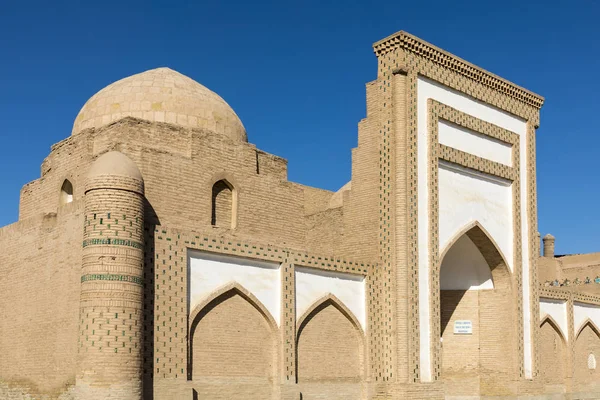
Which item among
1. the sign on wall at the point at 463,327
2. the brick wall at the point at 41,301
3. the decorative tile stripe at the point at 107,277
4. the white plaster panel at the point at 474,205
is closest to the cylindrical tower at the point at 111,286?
the decorative tile stripe at the point at 107,277

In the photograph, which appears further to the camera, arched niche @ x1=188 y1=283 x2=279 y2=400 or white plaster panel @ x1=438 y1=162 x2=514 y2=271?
white plaster panel @ x1=438 y1=162 x2=514 y2=271

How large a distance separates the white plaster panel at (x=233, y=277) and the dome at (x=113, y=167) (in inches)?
62.0

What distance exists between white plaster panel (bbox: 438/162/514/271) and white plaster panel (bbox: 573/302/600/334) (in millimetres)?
5419

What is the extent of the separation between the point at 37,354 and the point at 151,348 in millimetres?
2255

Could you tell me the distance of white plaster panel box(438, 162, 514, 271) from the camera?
611 inches

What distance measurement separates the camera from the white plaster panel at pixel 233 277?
11695 mm

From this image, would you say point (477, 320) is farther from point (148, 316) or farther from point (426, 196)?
point (148, 316)

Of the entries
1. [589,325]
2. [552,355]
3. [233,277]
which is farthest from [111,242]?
[589,325]

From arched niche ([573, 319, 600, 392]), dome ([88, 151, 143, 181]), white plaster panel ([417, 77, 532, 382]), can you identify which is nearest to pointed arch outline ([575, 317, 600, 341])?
arched niche ([573, 319, 600, 392])

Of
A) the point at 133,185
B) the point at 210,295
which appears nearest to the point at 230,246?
the point at 210,295

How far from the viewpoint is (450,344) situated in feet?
57.9

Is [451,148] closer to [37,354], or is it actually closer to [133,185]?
[133,185]

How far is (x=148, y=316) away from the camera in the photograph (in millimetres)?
10922

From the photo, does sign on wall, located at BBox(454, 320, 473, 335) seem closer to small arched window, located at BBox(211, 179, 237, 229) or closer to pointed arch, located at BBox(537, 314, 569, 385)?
pointed arch, located at BBox(537, 314, 569, 385)
